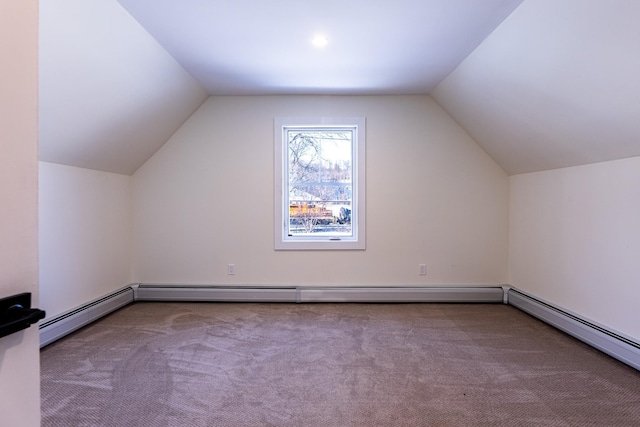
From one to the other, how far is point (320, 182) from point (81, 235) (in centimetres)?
255

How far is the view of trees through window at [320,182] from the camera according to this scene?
12.8 ft

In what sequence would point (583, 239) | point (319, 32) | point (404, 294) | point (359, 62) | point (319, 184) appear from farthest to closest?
point (319, 184), point (404, 294), point (359, 62), point (583, 239), point (319, 32)

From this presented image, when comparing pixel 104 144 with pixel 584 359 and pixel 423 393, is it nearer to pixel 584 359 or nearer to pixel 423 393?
pixel 423 393

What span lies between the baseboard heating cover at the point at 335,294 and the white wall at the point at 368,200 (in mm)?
123

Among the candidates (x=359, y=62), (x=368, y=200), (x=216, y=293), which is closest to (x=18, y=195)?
(x=359, y=62)

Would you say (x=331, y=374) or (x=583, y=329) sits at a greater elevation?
(x=583, y=329)

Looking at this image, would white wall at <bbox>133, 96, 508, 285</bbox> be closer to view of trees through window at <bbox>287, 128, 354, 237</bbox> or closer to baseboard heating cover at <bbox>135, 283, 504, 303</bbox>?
baseboard heating cover at <bbox>135, 283, 504, 303</bbox>

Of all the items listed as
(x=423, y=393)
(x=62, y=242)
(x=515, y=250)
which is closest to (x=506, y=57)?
(x=515, y=250)

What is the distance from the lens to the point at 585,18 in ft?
5.62

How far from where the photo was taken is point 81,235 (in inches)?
120

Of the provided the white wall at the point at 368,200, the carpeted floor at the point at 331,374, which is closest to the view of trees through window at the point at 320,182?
the white wall at the point at 368,200

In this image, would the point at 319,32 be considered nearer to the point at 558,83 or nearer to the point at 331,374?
the point at 558,83

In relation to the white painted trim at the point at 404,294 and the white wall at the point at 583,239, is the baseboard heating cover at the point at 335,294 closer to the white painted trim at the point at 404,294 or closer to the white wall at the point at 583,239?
the white painted trim at the point at 404,294

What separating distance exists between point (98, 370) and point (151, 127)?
7.58 ft
